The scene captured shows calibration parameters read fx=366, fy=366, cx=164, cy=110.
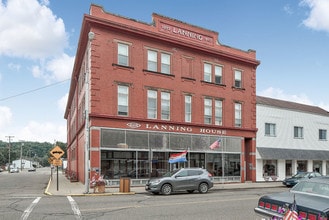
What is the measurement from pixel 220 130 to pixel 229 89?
3.99 metres

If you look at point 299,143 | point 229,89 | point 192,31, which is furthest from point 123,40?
point 299,143

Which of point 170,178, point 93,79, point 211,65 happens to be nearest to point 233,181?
point 211,65

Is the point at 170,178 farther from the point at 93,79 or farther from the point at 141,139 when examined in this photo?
the point at 93,79

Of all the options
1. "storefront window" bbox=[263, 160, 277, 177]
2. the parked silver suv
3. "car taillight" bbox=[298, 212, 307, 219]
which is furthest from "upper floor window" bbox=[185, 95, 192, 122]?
"car taillight" bbox=[298, 212, 307, 219]

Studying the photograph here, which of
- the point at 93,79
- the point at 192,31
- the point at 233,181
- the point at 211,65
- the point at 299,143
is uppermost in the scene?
the point at 192,31

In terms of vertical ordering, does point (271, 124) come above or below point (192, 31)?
below

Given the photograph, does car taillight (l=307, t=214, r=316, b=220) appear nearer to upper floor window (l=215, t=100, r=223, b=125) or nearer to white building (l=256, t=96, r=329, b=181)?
upper floor window (l=215, t=100, r=223, b=125)

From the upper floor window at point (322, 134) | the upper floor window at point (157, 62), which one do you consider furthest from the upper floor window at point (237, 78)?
the upper floor window at point (322, 134)

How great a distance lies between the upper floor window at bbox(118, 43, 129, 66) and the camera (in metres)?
27.3

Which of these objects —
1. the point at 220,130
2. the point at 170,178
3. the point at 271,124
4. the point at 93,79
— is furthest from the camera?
the point at 271,124

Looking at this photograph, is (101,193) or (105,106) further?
(105,106)

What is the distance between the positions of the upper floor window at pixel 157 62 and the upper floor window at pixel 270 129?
1293cm

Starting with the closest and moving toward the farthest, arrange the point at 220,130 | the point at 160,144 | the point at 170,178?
the point at 170,178, the point at 160,144, the point at 220,130

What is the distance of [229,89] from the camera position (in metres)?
33.4
